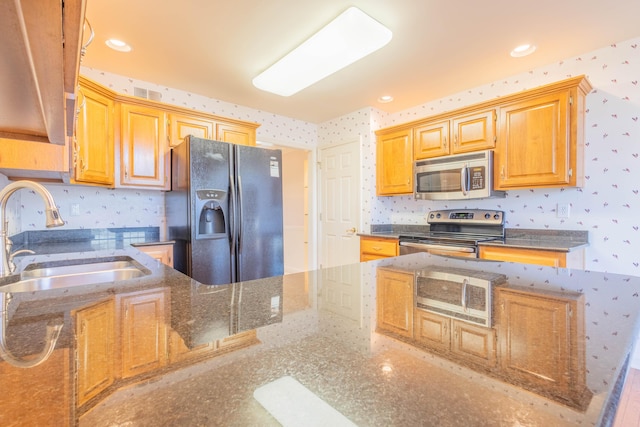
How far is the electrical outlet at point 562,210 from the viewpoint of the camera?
257 cm

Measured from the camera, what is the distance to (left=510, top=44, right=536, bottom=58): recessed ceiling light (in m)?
2.36

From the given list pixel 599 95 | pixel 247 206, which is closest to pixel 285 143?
pixel 247 206

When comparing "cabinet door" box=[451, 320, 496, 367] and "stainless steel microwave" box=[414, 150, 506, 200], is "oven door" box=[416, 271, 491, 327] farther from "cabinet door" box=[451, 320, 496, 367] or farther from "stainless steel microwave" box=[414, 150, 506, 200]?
"stainless steel microwave" box=[414, 150, 506, 200]

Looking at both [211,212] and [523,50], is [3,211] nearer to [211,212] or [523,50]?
[211,212]

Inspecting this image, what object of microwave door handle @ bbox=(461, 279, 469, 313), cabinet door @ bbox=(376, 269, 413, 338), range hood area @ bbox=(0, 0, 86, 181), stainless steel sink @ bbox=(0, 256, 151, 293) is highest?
range hood area @ bbox=(0, 0, 86, 181)

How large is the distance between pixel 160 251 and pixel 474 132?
9.88 feet

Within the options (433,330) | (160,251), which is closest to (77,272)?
(160,251)

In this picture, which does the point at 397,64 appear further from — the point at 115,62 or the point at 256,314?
the point at 256,314

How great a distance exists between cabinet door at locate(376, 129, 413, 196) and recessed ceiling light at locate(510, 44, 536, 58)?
1129 mm

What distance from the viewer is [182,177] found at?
8.38ft

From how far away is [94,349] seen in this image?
19.0 inches

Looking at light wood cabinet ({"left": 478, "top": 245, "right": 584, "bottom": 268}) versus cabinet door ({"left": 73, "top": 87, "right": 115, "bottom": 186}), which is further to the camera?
cabinet door ({"left": 73, "top": 87, "right": 115, "bottom": 186})

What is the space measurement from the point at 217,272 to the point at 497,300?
7.07ft

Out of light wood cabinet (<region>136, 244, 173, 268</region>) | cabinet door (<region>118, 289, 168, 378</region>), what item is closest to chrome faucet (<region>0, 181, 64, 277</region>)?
cabinet door (<region>118, 289, 168, 378</region>)
